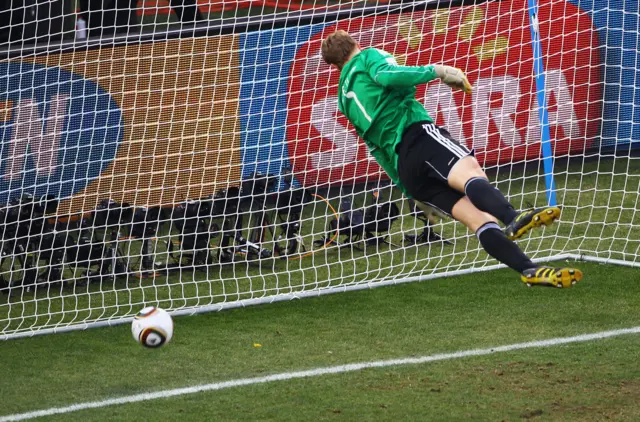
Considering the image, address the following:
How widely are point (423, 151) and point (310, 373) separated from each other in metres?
1.59

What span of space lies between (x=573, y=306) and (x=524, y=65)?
12.6ft

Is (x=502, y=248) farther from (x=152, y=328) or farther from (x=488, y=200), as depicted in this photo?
(x=152, y=328)

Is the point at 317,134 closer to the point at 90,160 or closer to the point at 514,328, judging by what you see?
the point at 90,160

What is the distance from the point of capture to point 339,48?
21.8 ft

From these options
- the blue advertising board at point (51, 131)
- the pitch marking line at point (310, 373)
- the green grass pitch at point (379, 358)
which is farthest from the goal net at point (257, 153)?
the pitch marking line at point (310, 373)

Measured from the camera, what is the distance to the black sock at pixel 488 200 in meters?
5.98

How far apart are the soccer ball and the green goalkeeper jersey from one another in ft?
5.44

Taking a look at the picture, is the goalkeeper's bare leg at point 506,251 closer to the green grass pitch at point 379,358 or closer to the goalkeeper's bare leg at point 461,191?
the goalkeeper's bare leg at point 461,191

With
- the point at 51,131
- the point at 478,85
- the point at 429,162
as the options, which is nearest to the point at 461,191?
the point at 429,162

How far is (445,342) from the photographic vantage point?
24.1ft

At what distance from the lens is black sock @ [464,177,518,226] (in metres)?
5.98

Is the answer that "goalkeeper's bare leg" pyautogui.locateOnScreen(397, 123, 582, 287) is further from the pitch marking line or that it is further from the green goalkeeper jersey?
the pitch marking line

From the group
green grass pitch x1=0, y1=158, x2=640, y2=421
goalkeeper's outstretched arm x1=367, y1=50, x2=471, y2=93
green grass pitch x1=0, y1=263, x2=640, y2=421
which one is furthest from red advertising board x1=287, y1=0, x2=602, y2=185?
goalkeeper's outstretched arm x1=367, y1=50, x2=471, y2=93

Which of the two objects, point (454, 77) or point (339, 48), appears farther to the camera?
point (339, 48)
